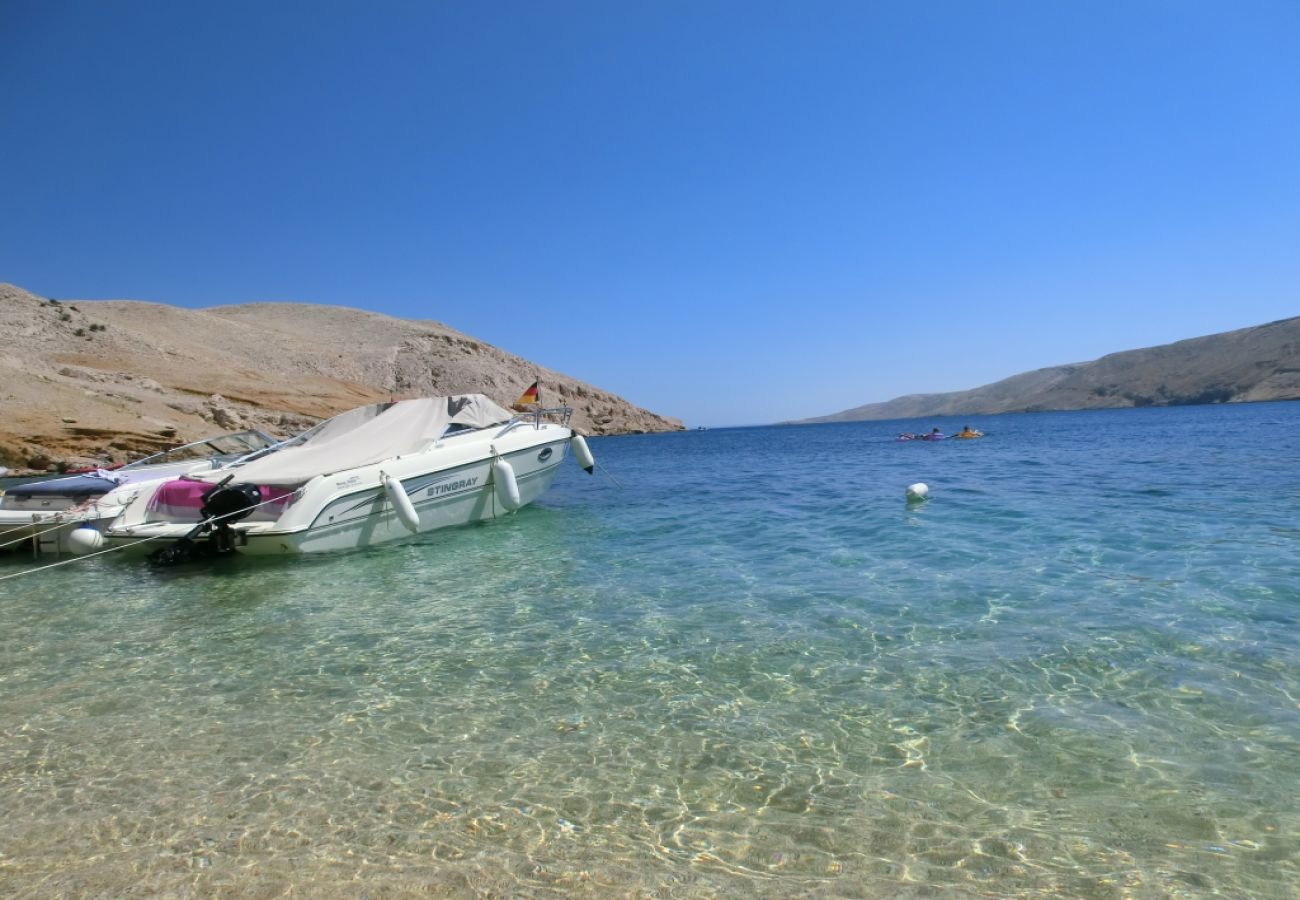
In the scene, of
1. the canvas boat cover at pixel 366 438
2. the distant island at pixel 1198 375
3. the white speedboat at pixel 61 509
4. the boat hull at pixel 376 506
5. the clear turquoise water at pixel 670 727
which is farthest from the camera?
the distant island at pixel 1198 375

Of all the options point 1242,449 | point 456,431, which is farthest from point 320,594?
point 1242,449

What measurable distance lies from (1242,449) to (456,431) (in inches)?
1190

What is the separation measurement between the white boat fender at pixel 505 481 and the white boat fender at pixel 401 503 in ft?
9.07

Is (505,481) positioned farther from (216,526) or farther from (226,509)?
(216,526)

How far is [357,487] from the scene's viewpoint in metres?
11.9

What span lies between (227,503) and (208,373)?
53.0 meters

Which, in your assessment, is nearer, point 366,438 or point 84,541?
point 84,541

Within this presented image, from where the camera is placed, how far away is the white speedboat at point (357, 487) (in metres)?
11.0

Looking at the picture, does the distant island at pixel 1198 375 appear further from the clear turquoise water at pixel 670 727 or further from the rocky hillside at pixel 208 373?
the clear turquoise water at pixel 670 727

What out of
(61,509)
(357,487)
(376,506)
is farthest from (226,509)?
(61,509)

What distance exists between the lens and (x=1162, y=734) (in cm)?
470

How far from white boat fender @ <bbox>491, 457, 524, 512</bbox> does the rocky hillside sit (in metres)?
24.8

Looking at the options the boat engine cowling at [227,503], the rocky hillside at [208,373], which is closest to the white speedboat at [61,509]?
the boat engine cowling at [227,503]

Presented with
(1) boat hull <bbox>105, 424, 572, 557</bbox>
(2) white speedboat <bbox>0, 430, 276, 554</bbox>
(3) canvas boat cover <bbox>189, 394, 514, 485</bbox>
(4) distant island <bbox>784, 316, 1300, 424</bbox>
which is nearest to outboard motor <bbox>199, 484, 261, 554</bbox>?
(1) boat hull <bbox>105, 424, 572, 557</bbox>
